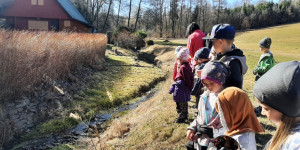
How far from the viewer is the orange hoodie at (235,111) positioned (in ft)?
7.13

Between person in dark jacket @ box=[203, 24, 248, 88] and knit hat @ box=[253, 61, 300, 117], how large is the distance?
136cm

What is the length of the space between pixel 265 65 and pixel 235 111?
346 cm

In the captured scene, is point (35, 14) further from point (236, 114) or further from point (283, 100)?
point (283, 100)

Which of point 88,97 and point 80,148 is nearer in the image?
point 80,148

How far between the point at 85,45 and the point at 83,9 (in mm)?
33900

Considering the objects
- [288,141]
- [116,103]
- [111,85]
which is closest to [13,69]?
[116,103]

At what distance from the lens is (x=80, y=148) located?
5504 millimetres

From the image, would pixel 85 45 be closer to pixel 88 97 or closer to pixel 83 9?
pixel 88 97

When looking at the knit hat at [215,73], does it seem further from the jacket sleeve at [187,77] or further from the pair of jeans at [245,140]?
the jacket sleeve at [187,77]

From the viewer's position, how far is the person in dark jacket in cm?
289

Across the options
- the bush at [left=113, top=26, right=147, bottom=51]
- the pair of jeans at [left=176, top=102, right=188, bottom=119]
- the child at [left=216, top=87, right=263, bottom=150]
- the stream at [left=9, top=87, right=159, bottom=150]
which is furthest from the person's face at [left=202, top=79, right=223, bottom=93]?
the bush at [left=113, top=26, right=147, bottom=51]

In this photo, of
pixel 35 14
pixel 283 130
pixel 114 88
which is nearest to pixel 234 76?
pixel 283 130

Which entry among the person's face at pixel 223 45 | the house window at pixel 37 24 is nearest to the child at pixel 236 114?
the person's face at pixel 223 45

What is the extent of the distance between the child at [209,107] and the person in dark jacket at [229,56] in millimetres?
197
